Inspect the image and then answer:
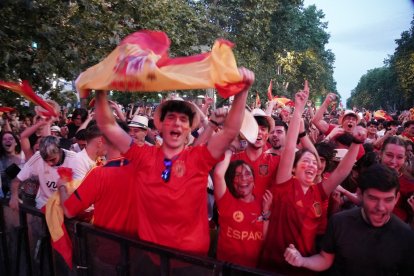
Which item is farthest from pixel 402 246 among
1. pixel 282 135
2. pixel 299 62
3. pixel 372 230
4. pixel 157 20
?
pixel 299 62

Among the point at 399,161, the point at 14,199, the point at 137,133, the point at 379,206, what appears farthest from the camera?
the point at 137,133

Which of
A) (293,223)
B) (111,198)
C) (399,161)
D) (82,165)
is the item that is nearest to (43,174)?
(82,165)

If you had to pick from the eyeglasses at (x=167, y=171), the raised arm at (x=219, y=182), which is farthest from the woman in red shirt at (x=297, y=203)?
the eyeglasses at (x=167, y=171)

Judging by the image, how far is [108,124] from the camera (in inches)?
116

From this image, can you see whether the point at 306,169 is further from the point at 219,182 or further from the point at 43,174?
the point at 43,174

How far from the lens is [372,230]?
238 centimetres

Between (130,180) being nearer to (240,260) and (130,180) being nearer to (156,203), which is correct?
(156,203)

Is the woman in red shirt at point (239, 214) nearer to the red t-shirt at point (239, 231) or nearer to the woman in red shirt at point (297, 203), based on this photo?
the red t-shirt at point (239, 231)

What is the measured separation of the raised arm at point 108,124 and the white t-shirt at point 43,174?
1.52m

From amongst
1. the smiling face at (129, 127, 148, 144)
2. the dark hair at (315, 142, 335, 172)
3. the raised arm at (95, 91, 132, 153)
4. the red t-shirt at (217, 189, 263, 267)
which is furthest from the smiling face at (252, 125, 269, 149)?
the smiling face at (129, 127, 148, 144)

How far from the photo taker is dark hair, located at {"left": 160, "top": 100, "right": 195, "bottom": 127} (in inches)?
114

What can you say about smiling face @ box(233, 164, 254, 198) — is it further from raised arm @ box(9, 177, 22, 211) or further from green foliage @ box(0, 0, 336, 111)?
green foliage @ box(0, 0, 336, 111)

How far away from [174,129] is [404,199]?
1984 mm

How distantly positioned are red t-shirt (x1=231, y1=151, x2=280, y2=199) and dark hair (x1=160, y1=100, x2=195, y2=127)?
80 centimetres
